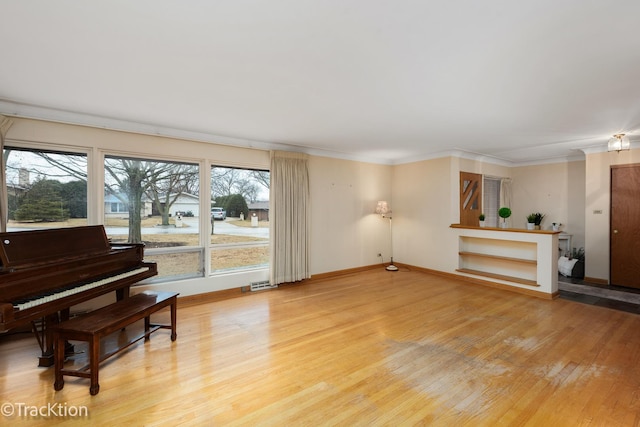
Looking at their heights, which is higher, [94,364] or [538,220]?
[538,220]

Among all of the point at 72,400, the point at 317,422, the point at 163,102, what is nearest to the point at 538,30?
the point at 317,422

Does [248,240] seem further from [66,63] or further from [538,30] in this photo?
[538,30]

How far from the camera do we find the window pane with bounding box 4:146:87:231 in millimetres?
3309

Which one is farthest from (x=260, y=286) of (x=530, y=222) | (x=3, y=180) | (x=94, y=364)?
(x=530, y=222)

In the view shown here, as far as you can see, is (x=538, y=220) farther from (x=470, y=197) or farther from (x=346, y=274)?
(x=346, y=274)

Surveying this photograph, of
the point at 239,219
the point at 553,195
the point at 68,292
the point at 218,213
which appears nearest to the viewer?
the point at 68,292

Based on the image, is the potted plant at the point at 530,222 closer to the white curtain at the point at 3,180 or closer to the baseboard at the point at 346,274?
the baseboard at the point at 346,274

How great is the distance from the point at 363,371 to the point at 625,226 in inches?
221

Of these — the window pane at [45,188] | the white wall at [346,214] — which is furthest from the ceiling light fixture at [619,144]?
the window pane at [45,188]

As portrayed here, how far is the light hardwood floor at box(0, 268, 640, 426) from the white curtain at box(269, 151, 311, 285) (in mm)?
1161

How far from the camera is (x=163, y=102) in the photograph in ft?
10.2

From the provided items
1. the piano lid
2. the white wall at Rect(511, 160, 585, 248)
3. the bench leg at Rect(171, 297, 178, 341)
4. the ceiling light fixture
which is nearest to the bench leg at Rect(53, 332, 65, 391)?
the piano lid

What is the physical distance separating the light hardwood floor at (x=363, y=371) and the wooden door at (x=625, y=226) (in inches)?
68.9

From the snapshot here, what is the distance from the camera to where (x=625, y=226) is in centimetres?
498
